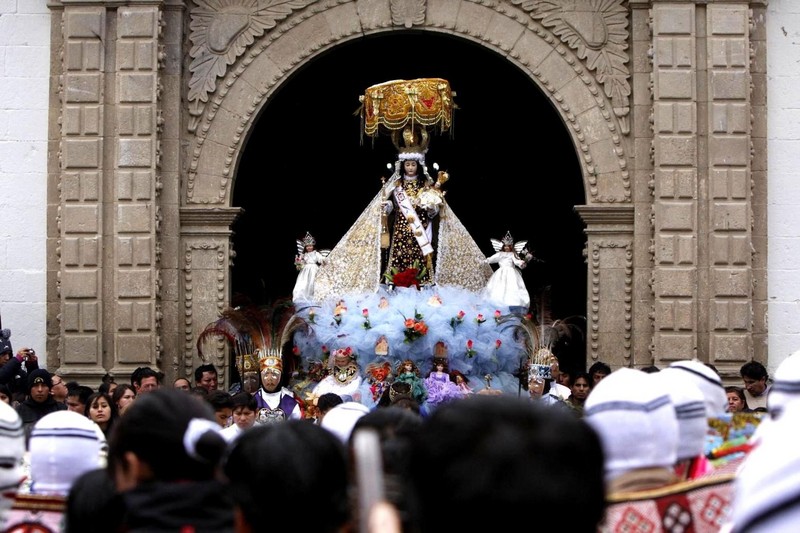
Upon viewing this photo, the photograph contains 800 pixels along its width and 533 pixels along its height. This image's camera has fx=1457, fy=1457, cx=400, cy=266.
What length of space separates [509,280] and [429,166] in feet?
17.9

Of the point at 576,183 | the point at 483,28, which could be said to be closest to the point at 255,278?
the point at 576,183

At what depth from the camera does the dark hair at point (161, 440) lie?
421cm

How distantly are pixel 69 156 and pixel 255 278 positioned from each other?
5.74 m

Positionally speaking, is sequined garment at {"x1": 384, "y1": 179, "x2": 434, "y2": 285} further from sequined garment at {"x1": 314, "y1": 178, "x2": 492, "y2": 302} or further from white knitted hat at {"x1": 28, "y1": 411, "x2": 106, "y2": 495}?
white knitted hat at {"x1": 28, "y1": 411, "x2": 106, "y2": 495}

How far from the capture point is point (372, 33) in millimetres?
16609

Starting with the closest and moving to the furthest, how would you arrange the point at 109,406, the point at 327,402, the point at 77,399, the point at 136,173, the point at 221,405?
the point at 221,405
the point at 109,406
the point at 327,402
the point at 77,399
the point at 136,173

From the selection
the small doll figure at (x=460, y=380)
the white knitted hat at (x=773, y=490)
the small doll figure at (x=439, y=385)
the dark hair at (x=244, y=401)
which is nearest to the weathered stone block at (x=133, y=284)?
the small doll figure at (x=439, y=385)

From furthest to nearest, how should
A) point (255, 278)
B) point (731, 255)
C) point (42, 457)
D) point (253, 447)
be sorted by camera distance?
point (255, 278)
point (731, 255)
point (42, 457)
point (253, 447)

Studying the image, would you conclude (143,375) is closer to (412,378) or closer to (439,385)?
(412,378)

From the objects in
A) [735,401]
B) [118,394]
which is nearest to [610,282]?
[735,401]

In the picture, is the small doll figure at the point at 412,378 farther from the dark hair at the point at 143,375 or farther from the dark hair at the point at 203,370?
the dark hair at the point at 143,375

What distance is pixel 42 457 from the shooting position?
17.1 feet

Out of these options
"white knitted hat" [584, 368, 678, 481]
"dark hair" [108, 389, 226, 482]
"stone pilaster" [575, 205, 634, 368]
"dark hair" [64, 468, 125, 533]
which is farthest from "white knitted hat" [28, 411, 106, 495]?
"stone pilaster" [575, 205, 634, 368]

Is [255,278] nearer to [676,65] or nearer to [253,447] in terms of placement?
[676,65]
